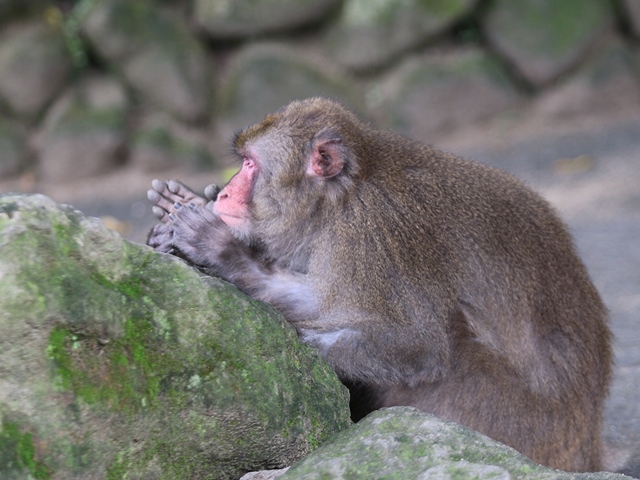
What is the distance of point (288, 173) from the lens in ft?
11.1

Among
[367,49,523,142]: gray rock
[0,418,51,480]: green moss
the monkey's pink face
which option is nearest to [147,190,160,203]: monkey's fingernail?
the monkey's pink face

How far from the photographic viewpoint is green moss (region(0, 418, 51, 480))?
2.23 m

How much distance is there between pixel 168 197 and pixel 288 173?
1.73 feet

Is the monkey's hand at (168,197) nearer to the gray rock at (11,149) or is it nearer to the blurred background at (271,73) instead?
the blurred background at (271,73)

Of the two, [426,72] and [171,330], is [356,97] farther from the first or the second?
[171,330]

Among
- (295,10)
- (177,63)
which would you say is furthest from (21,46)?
(295,10)

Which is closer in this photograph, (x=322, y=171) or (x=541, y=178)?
(x=322, y=171)

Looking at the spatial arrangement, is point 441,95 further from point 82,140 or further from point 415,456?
point 415,456

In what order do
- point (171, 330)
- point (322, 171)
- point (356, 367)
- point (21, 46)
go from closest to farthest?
1. point (171, 330)
2. point (356, 367)
3. point (322, 171)
4. point (21, 46)

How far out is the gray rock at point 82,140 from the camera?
29.2 ft

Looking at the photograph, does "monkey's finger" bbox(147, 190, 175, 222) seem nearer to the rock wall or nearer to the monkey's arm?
the monkey's arm

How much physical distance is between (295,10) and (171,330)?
7.08 metres

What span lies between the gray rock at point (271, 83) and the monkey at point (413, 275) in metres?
5.70

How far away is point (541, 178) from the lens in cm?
827
